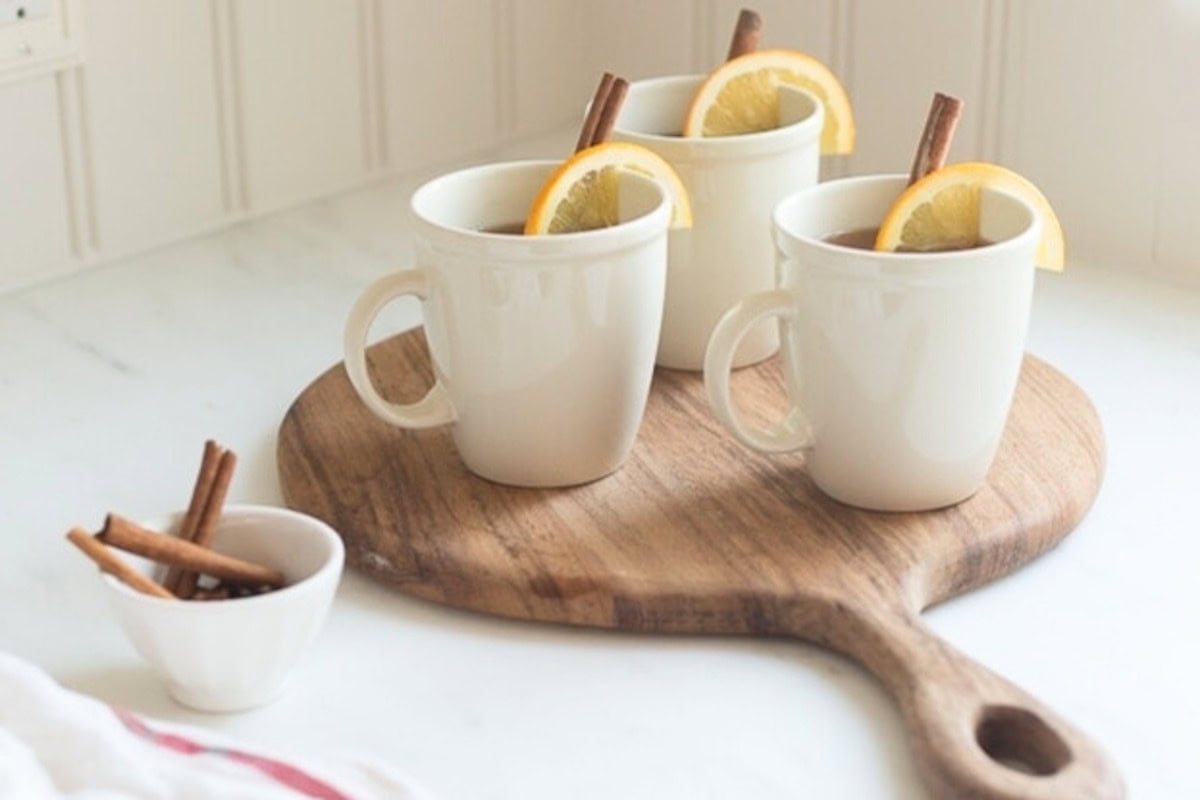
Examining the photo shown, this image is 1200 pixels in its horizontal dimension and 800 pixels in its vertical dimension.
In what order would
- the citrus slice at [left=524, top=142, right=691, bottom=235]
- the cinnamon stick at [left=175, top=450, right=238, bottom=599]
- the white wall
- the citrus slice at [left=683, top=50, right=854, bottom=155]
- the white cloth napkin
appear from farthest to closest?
1. the white wall
2. the citrus slice at [left=683, top=50, right=854, bottom=155]
3. the citrus slice at [left=524, top=142, right=691, bottom=235]
4. the cinnamon stick at [left=175, top=450, right=238, bottom=599]
5. the white cloth napkin

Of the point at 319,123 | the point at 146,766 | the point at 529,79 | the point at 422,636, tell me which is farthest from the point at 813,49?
the point at 146,766

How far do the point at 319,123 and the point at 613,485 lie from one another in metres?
0.51

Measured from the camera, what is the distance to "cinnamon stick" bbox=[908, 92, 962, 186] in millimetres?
948

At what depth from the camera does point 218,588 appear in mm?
850

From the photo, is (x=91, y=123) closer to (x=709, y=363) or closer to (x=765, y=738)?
(x=709, y=363)

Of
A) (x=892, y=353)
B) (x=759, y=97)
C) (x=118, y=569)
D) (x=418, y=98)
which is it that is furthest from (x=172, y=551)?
(x=418, y=98)

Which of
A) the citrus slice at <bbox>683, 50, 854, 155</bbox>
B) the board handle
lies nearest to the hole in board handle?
the board handle

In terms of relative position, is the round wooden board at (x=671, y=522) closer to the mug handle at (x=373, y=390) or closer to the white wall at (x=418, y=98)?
the mug handle at (x=373, y=390)

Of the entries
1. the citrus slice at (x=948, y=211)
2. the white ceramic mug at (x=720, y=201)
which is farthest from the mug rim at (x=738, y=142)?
the citrus slice at (x=948, y=211)

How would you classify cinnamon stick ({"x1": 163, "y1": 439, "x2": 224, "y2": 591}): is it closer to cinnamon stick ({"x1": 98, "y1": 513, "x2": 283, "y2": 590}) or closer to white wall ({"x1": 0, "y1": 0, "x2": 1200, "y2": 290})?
cinnamon stick ({"x1": 98, "y1": 513, "x2": 283, "y2": 590})

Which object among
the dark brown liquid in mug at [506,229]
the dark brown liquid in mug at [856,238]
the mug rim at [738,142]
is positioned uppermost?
the mug rim at [738,142]

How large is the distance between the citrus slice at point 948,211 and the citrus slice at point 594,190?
10cm

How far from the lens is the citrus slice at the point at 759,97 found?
3.53 ft

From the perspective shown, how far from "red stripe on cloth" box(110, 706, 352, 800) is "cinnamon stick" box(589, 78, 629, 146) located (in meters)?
0.36
